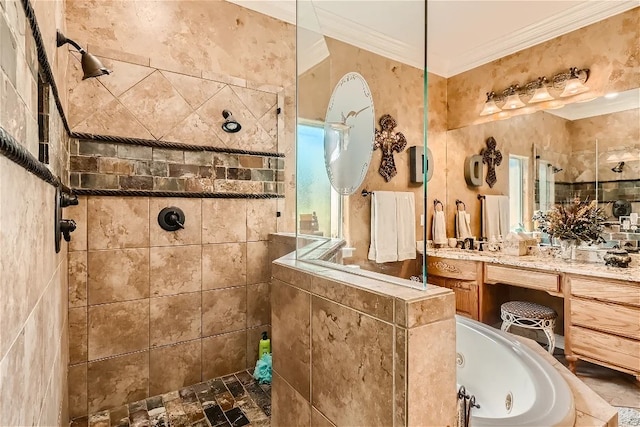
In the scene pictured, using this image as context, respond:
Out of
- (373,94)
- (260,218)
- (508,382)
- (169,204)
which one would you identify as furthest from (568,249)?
(169,204)

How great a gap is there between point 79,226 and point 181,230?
54 centimetres

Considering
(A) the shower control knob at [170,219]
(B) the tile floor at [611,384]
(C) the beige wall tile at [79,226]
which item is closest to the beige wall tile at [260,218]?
(A) the shower control knob at [170,219]

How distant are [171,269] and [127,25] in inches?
61.5

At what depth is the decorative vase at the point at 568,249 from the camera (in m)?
2.63

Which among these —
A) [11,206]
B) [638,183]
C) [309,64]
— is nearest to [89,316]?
[11,206]

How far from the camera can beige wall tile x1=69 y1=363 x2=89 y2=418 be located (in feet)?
6.11

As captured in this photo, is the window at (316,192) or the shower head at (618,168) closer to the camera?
the window at (316,192)

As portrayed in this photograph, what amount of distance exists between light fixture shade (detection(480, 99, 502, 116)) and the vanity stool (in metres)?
1.84

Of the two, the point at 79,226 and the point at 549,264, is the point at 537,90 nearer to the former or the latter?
the point at 549,264

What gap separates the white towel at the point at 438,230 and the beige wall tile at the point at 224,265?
192 cm

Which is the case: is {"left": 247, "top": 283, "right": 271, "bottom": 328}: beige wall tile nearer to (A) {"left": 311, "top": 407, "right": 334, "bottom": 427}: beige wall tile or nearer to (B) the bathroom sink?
(A) {"left": 311, "top": 407, "right": 334, "bottom": 427}: beige wall tile

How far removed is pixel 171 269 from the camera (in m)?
2.14

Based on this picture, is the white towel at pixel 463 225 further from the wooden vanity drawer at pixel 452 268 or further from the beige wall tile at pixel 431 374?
the beige wall tile at pixel 431 374

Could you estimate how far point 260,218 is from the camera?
2.47m
